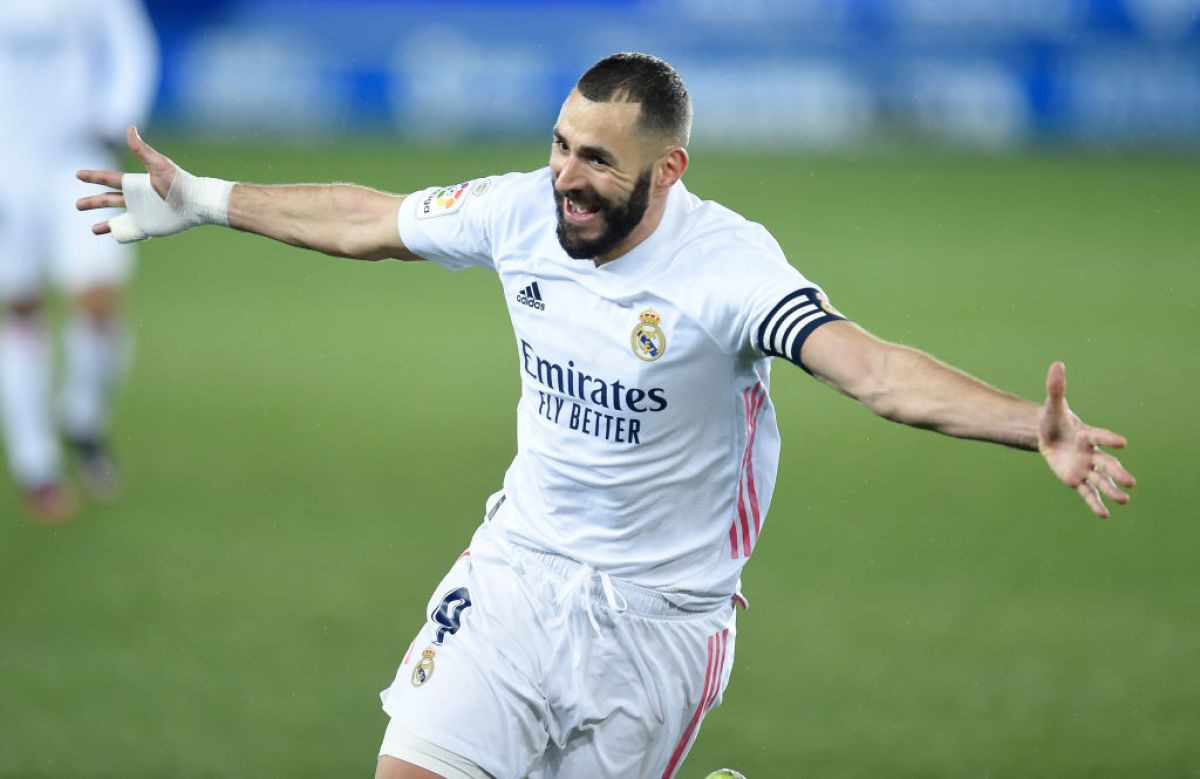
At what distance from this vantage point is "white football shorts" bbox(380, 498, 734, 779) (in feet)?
15.0

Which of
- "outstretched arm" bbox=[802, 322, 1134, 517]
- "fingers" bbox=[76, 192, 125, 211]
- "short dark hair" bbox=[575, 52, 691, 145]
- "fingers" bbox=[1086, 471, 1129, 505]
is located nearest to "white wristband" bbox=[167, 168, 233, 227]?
"fingers" bbox=[76, 192, 125, 211]

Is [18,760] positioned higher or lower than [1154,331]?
lower

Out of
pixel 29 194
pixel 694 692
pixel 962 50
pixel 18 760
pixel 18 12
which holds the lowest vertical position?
pixel 18 760

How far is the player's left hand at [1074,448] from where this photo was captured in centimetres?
366

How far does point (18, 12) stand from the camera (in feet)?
37.6

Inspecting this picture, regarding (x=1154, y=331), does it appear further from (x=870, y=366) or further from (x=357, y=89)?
(x=870, y=366)

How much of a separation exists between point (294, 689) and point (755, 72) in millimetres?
14832

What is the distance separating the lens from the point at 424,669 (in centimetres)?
470

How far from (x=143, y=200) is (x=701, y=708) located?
219 centimetres

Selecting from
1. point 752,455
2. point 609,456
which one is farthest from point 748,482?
point 609,456

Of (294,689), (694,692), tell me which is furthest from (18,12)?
(694,692)

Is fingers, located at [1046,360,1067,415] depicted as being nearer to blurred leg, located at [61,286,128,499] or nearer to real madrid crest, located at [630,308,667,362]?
real madrid crest, located at [630,308,667,362]

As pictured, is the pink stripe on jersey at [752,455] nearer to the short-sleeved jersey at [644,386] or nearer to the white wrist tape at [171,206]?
the short-sleeved jersey at [644,386]

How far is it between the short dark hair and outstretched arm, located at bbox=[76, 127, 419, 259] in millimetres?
875
